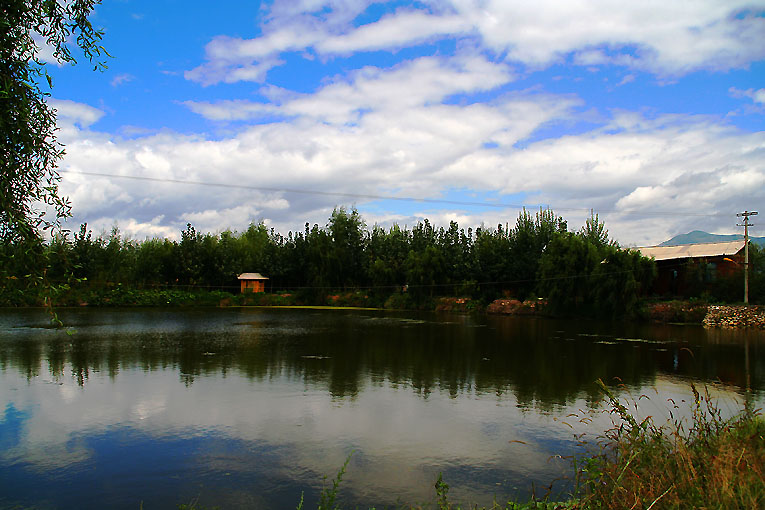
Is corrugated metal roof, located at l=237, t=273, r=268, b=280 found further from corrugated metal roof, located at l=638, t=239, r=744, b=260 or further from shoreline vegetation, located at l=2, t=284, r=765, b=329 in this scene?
corrugated metal roof, located at l=638, t=239, r=744, b=260

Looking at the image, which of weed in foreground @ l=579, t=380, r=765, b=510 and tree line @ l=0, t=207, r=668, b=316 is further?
tree line @ l=0, t=207, r=668, b=316

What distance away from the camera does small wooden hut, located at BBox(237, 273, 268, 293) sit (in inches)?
2963

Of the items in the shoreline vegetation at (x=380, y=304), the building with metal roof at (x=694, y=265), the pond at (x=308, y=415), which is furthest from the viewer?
the building with metal roof at (x=694, y=265)

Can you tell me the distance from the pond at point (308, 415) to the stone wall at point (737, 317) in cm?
1270

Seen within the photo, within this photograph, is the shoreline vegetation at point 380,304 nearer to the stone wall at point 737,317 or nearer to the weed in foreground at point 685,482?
the stone wall at point 737,317

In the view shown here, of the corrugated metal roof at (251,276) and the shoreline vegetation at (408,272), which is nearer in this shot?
the shoreline vegetation at (408,272)

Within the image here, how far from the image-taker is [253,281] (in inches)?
3014

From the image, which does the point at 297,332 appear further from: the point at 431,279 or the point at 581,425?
the point at 431,279

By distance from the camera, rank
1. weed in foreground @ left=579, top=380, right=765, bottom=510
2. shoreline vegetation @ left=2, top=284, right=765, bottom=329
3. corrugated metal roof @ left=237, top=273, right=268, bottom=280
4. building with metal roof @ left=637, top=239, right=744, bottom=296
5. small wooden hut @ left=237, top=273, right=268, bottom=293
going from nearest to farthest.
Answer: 1. weed in foreground @ left=579, top=380, right=765, bottom=510
2. shoreline vegetation @ left=2, top=284, right=765, bottom=329
3. building with metal roof @ left=637, top=239, right=744, bottom=296
4. corrugated metal roof @ left=237, top=273, right=268, bottom=280
5. small wooden hut @ left=237, top=273, right=268, bottom=293

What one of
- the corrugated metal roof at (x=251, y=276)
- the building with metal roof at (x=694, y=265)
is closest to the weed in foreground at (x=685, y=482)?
the building with metal roof at (x=694, y=265)

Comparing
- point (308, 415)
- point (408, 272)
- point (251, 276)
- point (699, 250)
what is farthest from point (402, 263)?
point (308, 415)

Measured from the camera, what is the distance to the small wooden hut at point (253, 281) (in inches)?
2963

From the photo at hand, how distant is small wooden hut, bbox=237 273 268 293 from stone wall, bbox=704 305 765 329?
181 feet

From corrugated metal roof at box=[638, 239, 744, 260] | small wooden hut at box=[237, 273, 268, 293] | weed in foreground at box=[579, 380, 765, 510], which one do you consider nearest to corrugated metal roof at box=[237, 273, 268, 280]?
small wooden hut at box=[237, 273, 268, 293]
